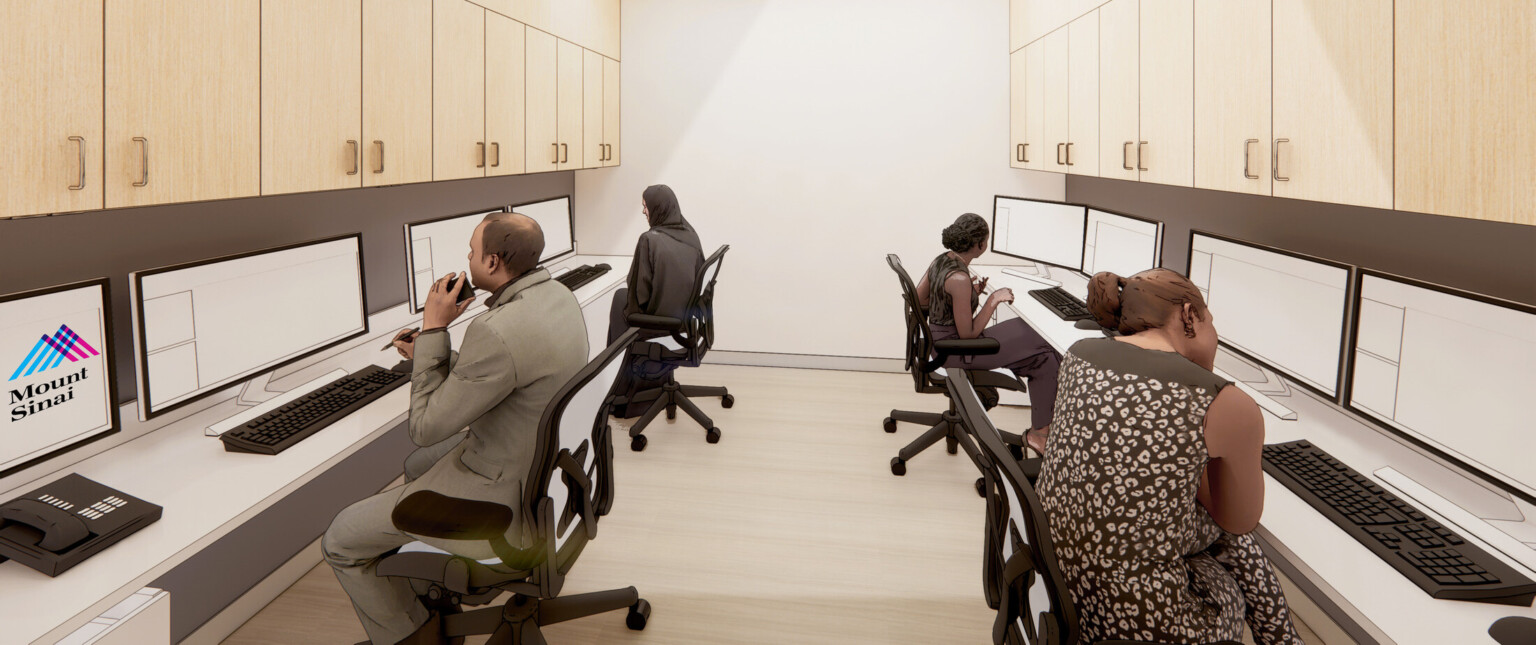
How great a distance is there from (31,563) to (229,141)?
1.07 metres

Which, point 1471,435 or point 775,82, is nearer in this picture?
point 1471,435

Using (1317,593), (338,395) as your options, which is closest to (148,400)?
(338,395)

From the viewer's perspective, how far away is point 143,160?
1707 mm

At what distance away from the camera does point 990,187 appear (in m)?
4.93

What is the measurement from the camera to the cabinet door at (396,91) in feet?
8.33

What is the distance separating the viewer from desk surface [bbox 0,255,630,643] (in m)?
1.29

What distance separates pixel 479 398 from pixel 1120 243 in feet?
9.02

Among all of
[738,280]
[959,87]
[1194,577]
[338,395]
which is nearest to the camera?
[1194,577]

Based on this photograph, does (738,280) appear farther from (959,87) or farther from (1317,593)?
(1317,593)

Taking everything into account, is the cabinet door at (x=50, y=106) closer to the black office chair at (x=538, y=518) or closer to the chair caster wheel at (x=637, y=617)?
the black office chair at (x=538, y=518)

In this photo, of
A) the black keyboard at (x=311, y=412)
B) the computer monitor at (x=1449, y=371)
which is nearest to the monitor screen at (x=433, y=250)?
the black keyboard at (x=311, y=412)

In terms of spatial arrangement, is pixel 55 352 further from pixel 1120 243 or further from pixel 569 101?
pixel 1120 243

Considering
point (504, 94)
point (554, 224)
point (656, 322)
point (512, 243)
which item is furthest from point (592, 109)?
point (512, 243)

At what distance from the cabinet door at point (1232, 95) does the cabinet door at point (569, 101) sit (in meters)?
3.01
